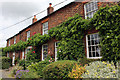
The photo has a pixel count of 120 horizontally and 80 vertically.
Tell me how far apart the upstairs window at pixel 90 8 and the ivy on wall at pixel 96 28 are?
79cm

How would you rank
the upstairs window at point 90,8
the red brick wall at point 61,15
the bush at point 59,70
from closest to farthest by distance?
the bush at point 59,70
the upstairs window at point 90,8
the red brick wall at point 61,15

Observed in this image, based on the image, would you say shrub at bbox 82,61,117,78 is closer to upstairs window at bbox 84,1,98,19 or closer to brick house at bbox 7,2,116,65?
brick house at bbox 7,2,116,65

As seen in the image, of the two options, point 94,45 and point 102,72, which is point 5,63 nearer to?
point 94,45

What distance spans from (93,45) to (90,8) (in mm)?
3163

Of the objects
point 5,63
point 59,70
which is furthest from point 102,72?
point 5,63

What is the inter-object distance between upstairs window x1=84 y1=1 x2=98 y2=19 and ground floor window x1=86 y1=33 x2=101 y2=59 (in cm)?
179

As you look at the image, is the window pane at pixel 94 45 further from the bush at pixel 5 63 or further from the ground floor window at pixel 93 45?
the bush at pixel 5 63

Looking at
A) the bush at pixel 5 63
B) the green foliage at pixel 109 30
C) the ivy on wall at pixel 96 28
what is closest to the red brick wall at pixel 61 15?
the ivy on wall at pixel 96 28

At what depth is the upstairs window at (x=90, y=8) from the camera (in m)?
8.11

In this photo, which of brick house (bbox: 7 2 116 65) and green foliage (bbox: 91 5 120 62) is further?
brick house (bbox: 7 2 116 65)

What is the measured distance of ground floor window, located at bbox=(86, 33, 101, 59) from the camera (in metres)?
7.32

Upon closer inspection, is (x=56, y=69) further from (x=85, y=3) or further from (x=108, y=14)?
(x=85, y=3)

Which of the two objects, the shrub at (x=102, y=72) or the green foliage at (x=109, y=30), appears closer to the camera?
the shrub at (x=102, y=72)

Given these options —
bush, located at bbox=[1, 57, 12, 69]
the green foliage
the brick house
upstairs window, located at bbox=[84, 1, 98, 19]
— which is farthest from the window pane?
bush, located at bbox=[1, 57, 12, 69]
